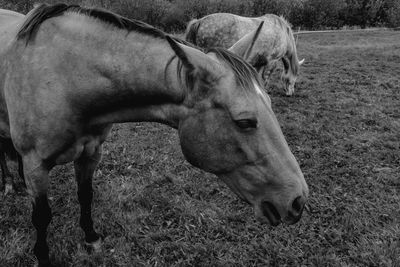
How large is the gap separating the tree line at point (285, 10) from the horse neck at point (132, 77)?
1782 centimetres

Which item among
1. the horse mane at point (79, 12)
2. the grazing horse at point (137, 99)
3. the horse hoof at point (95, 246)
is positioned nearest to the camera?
the grazing horse at point (137, 99)

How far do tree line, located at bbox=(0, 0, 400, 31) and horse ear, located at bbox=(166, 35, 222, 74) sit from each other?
1831 centimetres

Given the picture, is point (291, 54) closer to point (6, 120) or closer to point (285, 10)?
point (6, 120)

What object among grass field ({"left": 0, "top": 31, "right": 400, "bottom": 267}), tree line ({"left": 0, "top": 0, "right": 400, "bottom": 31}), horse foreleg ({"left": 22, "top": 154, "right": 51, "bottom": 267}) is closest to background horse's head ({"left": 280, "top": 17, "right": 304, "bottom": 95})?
grass field ({"left": 0, "top": 31, "right": 400, "bottom": 267})

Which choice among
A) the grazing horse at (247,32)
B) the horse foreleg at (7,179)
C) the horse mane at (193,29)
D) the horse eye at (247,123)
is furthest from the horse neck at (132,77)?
the horse mane at (193,29)

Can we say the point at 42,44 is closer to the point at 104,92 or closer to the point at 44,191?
the point at 104,92

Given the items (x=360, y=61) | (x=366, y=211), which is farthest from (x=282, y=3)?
(x=366, y=211)

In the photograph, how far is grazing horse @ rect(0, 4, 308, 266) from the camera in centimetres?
175

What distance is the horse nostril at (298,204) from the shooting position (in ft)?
5.82

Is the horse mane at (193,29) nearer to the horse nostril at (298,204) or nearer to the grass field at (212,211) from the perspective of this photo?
the grass field at (212,211)

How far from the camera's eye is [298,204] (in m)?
1.79

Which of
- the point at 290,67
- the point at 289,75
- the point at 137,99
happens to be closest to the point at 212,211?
the point at 137,99

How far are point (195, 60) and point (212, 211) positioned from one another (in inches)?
87.8

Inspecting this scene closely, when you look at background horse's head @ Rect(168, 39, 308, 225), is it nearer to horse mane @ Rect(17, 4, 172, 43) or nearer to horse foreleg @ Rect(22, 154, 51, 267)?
horse mane @ Rect(17, 4, 172, 43)
